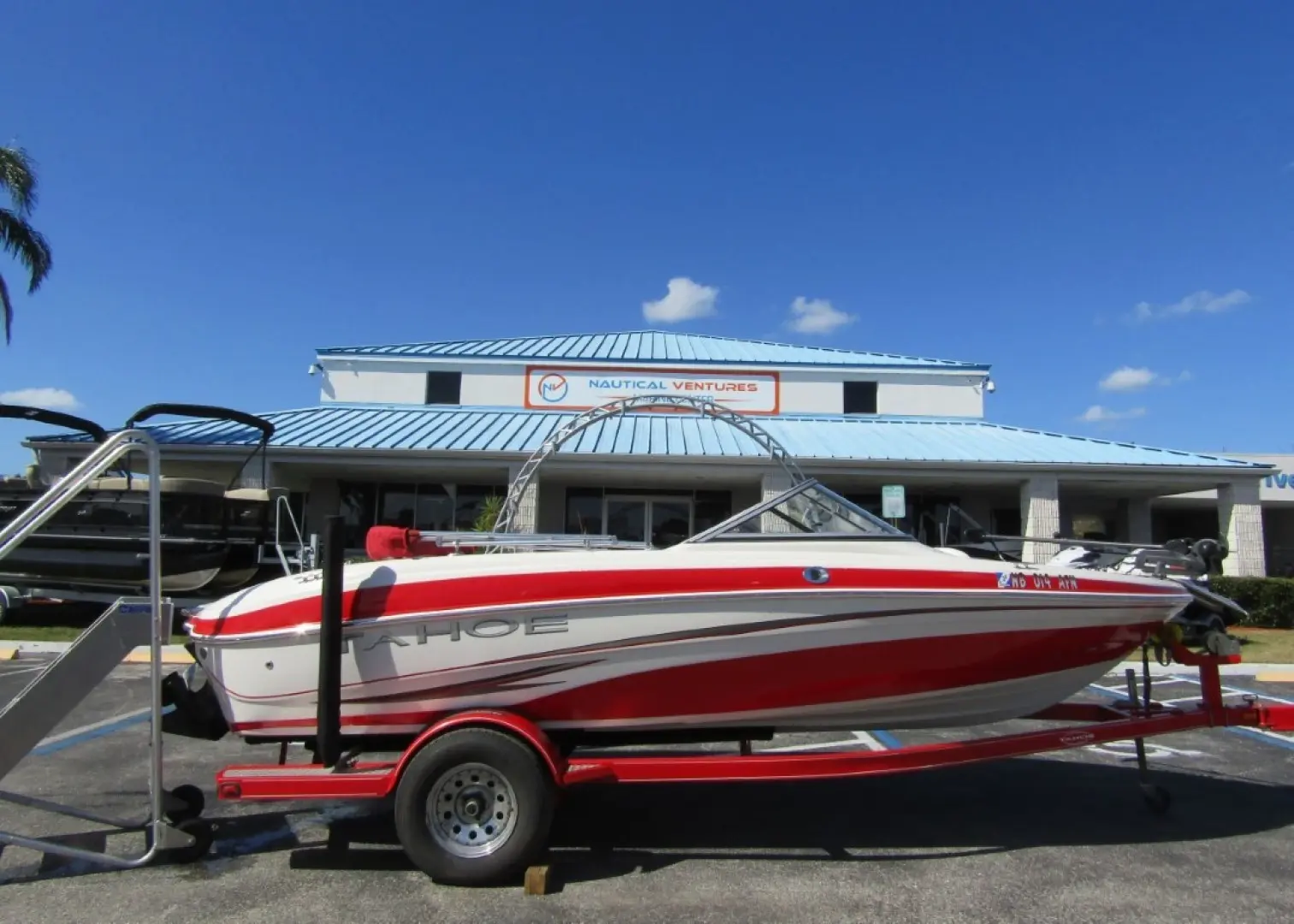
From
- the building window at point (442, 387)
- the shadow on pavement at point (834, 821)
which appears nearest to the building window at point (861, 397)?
the building window at point (442, 387)

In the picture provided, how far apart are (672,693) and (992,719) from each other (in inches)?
74.8

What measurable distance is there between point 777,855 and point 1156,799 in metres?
2.36

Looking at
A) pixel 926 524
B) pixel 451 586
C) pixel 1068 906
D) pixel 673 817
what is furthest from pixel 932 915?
pixel 926 524

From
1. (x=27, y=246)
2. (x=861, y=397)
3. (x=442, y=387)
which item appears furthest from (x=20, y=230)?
(x=861, y=397)

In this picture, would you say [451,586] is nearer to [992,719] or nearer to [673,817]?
[673,817]

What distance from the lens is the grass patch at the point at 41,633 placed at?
39.7 ft

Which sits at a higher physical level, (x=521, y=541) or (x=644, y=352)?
(x=644, y=352)

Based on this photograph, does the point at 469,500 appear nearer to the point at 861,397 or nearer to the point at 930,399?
the point at 861,397

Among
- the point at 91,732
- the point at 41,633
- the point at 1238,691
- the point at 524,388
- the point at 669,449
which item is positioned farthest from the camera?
the point at 524,388

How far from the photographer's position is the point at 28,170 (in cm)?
1867

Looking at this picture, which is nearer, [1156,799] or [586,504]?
[1156,799]

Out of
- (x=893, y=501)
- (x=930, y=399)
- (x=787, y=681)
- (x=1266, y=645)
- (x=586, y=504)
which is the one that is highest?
(x=930, y=399)

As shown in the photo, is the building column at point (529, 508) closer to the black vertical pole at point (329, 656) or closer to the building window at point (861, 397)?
the building window at point (861, 397)

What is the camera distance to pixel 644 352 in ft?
69.1
